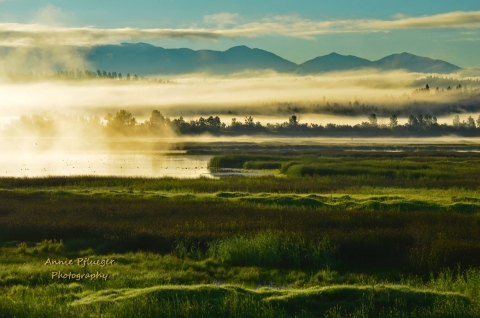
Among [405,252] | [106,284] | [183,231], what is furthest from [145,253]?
[405,252]

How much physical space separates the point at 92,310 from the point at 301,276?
8.54m

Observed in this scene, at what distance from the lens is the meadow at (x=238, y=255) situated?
18.1 metres

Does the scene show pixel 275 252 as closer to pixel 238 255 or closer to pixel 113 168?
pixel 238 255

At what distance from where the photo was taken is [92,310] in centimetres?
1769

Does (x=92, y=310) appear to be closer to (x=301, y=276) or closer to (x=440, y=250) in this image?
(x=301, y=276)

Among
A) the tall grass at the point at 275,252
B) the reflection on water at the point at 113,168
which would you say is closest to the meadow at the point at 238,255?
the tall grass at the point at 275,252

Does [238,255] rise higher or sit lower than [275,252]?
lower

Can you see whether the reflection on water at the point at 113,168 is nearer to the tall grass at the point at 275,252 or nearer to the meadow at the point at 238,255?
the meadow at the point at 238,255

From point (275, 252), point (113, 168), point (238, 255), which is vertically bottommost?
point (113, 168)

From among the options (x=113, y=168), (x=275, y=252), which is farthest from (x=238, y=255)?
(x=113, y=168)

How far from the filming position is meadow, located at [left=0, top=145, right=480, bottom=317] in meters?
18.1

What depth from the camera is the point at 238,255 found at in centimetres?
2566

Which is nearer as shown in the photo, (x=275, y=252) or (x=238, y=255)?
(x=275, y=252)

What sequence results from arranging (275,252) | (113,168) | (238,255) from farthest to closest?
(113,168), (238,255), (275,252)
